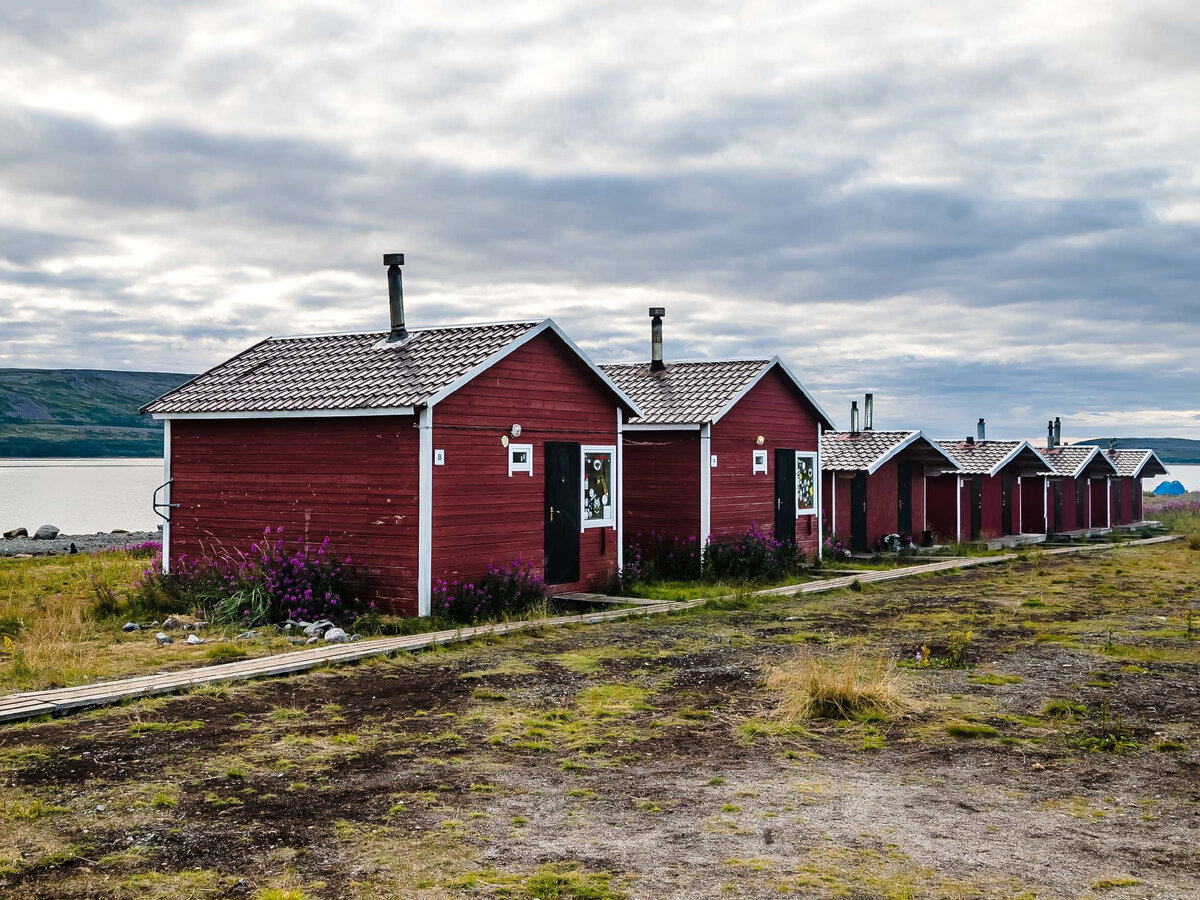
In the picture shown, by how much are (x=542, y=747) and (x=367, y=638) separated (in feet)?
18.5

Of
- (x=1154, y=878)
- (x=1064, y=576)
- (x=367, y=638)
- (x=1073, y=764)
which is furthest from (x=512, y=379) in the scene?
(x=1064, y=576)

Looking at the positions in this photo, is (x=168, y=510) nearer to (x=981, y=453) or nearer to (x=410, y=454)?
(x=410, y=454)

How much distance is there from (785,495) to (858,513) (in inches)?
231

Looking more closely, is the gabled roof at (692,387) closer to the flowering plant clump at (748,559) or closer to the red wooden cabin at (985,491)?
the flowering plant clump at (748,559)

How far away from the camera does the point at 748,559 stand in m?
21.5

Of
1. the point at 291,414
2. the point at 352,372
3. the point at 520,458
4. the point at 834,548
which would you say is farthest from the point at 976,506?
the point at 291,414

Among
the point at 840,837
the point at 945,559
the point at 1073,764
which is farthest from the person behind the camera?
the point at 945,559

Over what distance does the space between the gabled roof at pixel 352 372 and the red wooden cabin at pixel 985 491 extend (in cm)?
1818

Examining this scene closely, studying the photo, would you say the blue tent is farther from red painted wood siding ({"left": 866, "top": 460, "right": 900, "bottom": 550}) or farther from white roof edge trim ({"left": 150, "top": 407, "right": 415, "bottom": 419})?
white roof edge trim ({"left": 150, "top": 407, "right": 415, "bottom": 419})

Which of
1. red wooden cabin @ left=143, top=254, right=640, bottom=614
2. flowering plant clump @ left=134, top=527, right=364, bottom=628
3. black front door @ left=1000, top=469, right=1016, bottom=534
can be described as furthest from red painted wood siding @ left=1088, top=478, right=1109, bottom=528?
flowering plant clump @ left=134, top=527, right=364, bottom=628

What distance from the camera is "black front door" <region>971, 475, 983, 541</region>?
35844mm

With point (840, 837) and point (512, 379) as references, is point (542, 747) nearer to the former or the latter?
point (840, 837)

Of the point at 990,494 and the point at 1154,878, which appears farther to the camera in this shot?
the point at 990,494

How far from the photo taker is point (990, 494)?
3688 cm
